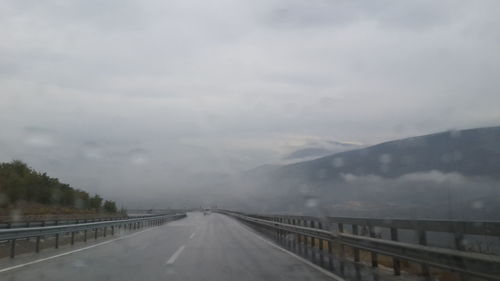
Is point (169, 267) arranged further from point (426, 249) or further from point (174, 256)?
point (426, 249)

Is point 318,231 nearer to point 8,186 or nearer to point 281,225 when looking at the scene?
point 281,225

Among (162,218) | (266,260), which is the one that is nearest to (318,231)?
(266,260)

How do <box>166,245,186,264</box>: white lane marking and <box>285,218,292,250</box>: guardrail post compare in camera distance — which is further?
<box>285,218,292,250</box>: guardrail post

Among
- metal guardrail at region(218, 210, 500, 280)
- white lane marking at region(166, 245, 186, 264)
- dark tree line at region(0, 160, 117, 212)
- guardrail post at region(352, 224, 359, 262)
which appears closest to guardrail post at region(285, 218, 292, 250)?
white lane marking at region(166, 245, 186, 264)

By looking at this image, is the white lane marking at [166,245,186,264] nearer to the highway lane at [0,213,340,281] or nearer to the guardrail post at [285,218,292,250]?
the highway lane at [0,213,340,281]

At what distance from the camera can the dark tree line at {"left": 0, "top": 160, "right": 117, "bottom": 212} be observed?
218ft

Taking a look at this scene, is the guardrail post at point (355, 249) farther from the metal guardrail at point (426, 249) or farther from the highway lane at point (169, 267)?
the highway lane at point (169, 267)

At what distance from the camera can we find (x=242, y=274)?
1227cm

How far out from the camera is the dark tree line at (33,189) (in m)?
66.6

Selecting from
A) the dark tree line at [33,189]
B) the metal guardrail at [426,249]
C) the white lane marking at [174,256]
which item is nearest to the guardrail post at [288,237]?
the white lane marking at [174,256]

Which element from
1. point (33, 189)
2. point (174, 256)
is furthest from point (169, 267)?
point (33, 189)

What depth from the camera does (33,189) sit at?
7162cm

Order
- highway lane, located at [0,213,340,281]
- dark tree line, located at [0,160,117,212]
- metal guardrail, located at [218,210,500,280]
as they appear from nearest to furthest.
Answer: metal guardrail, located at [218,210,500,280], highway lane, located at [0,213,340,281], dark tree line, located at [0,160,117,212]

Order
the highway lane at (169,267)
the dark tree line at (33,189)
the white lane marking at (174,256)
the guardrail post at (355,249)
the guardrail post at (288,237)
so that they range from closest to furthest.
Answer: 1. the highway lane at (169,267)
2. the guardrail post at (355,249)
3. the white lane marking at (174,256)
4. the guardrail post at (288,237)
5. the dark tree line at (33,189)
